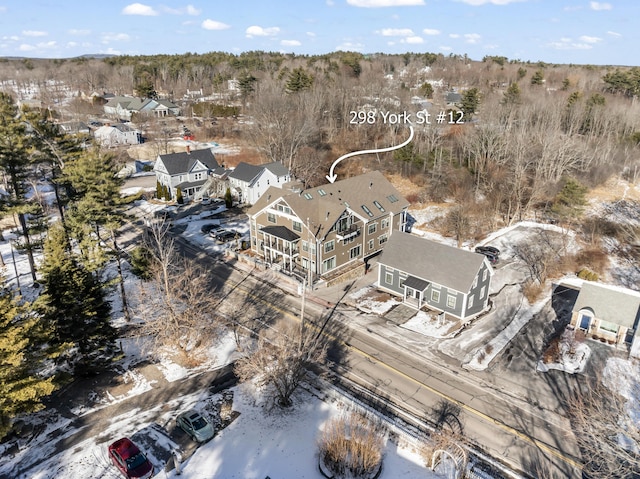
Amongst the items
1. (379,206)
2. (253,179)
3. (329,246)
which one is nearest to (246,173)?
(253,179)

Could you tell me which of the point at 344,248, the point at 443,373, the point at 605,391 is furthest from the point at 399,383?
the point at 344,248

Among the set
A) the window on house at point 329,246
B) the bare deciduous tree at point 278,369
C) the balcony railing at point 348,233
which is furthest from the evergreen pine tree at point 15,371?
the balcony railing at point 348,233

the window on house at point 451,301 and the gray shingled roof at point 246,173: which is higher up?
the gray shingled roof at point 246,173

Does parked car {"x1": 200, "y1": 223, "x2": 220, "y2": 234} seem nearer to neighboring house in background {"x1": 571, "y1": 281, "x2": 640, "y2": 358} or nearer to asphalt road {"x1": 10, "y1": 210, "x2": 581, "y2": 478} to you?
asphalt road {"x1": 10, "y1": 210, "x2": 581, "y2": 478}

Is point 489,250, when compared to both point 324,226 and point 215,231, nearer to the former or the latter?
point 324,226

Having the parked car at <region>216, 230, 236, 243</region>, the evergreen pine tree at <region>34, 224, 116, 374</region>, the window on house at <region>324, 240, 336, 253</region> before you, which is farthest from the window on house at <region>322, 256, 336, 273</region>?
the evergreen pine tree at <region>34, 224, 116, 374</region>

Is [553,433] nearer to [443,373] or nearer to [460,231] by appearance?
[443,373]

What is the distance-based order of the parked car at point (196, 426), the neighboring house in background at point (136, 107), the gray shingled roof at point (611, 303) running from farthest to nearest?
the neighboring house in background at point (136, 107) → the gray shingled roof at point (611, 303) → the parked car at point (196, 426)

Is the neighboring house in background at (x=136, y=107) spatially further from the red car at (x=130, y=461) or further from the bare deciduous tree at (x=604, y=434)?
the bare deciduous tree at (x=604, y=434)
